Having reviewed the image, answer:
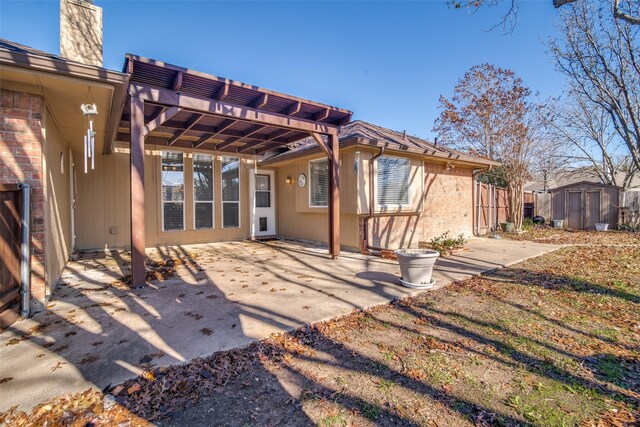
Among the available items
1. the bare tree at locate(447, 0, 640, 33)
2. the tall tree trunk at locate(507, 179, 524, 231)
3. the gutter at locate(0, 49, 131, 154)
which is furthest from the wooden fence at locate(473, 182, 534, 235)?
the gutter at locate(0, 49, 131, 154)

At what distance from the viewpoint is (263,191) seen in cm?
1061

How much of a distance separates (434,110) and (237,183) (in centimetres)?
1390

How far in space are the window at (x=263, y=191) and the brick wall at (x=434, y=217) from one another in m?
4.20

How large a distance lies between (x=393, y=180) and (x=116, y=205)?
293 inches

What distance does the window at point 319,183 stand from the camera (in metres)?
8.41

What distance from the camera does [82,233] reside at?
25.2 feet

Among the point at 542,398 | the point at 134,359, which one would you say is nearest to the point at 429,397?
the point at 542,398

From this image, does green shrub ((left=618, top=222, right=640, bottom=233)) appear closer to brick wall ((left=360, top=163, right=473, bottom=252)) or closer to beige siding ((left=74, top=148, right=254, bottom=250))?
brick wall ((left=360, top=163, right=473, bottom=252))

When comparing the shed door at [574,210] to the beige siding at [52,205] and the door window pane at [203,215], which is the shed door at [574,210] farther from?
the beige siding at [52,205]

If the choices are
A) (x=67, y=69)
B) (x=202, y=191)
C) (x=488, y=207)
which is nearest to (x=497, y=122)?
(x=488, y=207)

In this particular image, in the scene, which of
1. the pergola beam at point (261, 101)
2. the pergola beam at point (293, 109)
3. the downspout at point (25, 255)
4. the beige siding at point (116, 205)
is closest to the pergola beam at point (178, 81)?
the pergola beam at point (261, 101)

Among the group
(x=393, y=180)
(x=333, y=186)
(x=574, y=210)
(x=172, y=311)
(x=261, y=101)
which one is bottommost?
(x=172, y=311)

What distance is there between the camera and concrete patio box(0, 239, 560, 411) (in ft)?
8.05

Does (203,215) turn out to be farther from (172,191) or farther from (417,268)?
(417,268)
